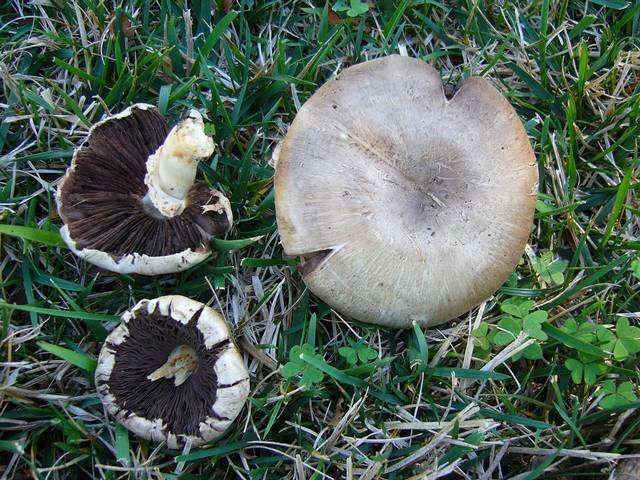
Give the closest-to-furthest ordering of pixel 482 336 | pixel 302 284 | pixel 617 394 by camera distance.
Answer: pixel 617 394 → pixel 482 336 → pixel 302 284

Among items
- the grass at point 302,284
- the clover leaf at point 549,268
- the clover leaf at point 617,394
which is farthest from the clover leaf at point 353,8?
the clover leaf at point 617,394

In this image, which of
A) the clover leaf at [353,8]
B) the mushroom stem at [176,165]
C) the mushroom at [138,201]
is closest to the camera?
the mushroom stem at [176,165]

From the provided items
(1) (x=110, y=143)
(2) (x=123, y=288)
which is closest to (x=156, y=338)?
(2) (x=123, y=288)

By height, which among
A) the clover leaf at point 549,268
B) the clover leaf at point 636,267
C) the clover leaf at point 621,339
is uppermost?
the clover leaf at point 636,267

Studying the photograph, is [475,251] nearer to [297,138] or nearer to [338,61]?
[297,138]

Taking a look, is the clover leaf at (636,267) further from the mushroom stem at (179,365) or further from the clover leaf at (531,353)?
the mushroom stem at (179,365)

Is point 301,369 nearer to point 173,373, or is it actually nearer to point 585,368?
point 173,373

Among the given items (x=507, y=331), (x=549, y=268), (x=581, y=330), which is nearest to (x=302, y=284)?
(x=507, y=331)
